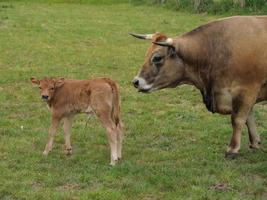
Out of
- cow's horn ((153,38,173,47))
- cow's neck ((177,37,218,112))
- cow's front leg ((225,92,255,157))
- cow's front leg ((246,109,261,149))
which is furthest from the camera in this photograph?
cow's front leg ((246,109,261,149))

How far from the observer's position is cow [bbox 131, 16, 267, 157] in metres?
8.31

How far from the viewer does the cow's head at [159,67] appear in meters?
8.41

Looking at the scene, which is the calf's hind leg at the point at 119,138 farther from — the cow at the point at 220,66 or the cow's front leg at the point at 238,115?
the cow's front leg at the point at 238,115

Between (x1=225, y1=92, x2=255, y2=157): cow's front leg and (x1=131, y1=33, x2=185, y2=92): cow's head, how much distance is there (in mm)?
880

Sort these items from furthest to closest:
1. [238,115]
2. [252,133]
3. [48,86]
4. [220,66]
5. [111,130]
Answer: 1. [252,133]
2. [48,86]
3. [238,115]
4. [220,66]
5. [111,130]

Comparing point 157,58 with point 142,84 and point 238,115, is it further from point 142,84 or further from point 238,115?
point 238,115

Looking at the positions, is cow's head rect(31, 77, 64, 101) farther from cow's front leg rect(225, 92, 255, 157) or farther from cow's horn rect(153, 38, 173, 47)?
cow's front leg rect(225, 92, 255, 157)

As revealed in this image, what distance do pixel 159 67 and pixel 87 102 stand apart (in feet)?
3.50

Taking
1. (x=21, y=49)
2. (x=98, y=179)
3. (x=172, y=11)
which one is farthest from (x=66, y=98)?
(x=172, y=11)

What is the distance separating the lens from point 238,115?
8.51 metres

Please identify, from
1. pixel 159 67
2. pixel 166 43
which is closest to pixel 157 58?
pixel 159 67

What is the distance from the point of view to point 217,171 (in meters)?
8.13

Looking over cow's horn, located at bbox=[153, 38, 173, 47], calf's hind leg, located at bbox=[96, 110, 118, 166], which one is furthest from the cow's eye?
calf's hind leg, located at bbox=[96, 110, 118, 166]

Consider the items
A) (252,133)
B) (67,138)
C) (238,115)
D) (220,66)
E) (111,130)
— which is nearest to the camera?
(111,130)
